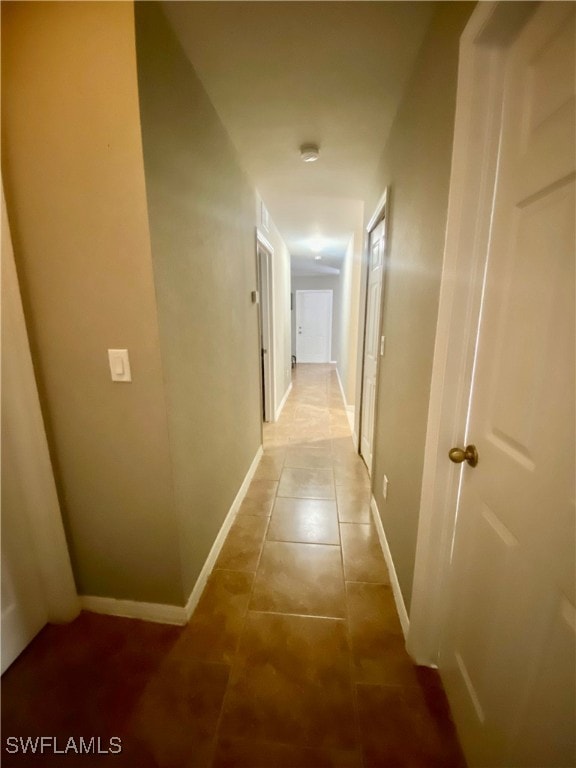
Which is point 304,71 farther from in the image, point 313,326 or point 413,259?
point 313,326

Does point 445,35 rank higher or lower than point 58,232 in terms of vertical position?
higher

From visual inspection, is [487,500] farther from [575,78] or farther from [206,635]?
[206,635]

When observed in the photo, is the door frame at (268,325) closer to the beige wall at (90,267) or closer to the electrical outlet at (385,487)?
the electrical outlet at (385,487)

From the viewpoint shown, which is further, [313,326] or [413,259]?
[313,326]

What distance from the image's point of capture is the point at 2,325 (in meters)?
1.03

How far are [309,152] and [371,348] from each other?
4.81 ft

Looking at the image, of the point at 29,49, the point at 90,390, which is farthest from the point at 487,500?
the point at 29,49

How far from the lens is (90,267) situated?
41.1 inches

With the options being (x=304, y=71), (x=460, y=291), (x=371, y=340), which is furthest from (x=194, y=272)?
(x=371, y=340)

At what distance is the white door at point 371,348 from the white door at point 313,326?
537cm

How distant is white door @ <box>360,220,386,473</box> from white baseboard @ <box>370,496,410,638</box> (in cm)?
52

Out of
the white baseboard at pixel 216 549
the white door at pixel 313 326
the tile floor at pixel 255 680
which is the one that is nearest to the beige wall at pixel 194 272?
the white baseboard at pixel 216 549

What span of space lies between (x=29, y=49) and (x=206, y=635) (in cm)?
223

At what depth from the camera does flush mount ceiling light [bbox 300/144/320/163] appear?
1829 mm
